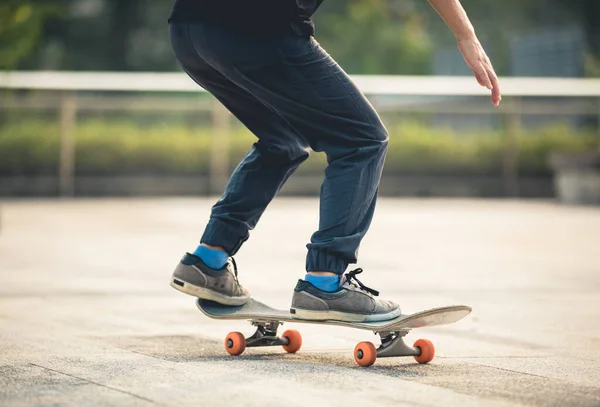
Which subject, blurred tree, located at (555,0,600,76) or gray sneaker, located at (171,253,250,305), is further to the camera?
blurred tree, located at (555,0,600,76)

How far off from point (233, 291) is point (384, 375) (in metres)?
0.73

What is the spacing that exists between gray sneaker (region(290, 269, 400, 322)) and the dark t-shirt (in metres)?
0.81

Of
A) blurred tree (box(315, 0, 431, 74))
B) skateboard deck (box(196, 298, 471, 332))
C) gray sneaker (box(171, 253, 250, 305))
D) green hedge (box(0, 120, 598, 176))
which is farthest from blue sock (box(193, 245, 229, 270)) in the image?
blurred tree (box(315, 0, 431, 74))

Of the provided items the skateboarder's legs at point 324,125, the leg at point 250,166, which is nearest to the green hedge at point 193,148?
the leg at point 250,166

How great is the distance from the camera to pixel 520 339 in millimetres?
4207

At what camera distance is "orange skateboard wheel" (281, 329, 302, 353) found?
3.78m

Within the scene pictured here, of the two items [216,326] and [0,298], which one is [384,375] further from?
[0,298]

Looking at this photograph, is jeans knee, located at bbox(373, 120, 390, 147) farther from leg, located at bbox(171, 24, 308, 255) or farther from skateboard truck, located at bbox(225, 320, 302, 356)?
skateboard truck, located at bbox(225, 320, 302, 356)

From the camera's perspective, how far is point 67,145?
15.3 meters

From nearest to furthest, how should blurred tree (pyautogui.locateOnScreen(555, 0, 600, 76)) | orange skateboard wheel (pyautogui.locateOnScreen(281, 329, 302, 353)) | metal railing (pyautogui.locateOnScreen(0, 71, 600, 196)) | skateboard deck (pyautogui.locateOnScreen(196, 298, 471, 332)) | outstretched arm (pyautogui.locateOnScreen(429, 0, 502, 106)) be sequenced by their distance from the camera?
skateboard deck (pyautogui.locateOnScreen(196, 298, 471, 332)) → outstretched arm (pyautogui.locateOnScreen(429, 0, 502, 106)) → orange skateboard wheel (pyautogui.locateOnScreen(281, 329, 302, 353)) → metal railing (pyautogui.locateOnScreen(0, 71, 600, 196)) → blurred tree (pyautogui.locateOnScreen(555, 0, 600, 76))

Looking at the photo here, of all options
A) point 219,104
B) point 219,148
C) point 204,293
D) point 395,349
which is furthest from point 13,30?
point 395,349

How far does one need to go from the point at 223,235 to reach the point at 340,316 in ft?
1.63

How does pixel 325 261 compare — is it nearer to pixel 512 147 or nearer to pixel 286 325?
pixel 286 325

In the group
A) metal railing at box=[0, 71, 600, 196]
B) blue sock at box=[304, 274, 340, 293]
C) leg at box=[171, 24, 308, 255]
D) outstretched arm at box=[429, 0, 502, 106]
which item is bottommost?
blue sock at box=[304, 274, 340, 293]
